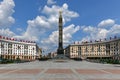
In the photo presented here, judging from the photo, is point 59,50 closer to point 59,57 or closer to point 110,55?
point 59,57

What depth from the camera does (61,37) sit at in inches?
5615

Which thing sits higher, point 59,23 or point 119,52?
point 59,23

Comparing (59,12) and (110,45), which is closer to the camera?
(59,12)

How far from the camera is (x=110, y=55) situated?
197 meters

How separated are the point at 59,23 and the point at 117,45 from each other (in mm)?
58721

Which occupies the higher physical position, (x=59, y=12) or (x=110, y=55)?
(x=59, y=12)

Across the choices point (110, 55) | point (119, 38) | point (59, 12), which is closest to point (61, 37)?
point (59, 12)

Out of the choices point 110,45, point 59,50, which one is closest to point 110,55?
point 110,45

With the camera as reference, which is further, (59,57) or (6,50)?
(6,50)

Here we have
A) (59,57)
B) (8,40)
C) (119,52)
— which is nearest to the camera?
(59,57)

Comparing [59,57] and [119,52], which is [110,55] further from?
[59,57]

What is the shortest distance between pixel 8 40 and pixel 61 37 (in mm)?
67542

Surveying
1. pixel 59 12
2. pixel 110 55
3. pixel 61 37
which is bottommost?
pixel 110 55

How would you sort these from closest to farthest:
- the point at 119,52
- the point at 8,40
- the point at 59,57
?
the point at 59,57
the point at 119,52
the point at 8,40
